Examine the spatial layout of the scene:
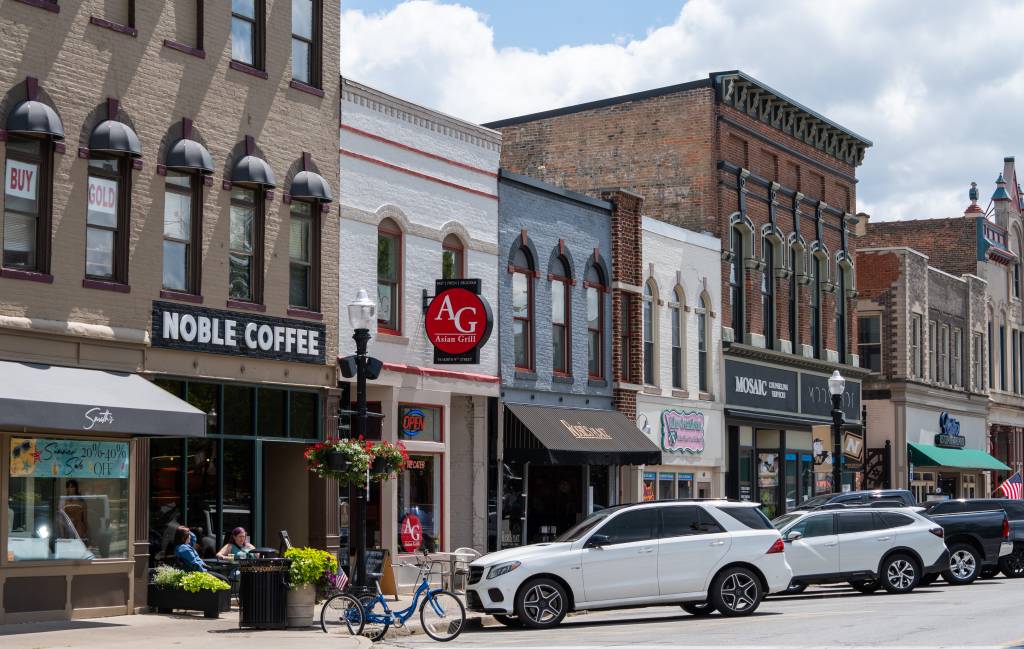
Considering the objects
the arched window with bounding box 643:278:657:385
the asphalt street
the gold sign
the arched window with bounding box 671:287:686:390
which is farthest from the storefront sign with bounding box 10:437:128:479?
the arched window with bounding box 671:287:686:390

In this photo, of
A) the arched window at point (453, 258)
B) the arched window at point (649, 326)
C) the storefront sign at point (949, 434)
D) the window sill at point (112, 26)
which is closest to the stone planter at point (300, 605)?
the window sill at point (112, 26)

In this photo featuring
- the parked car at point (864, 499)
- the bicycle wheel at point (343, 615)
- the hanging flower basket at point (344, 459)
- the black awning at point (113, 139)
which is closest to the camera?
the bicycle wheel at point (343, 615)

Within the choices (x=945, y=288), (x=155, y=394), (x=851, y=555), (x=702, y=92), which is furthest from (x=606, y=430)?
(x=945, y=288)

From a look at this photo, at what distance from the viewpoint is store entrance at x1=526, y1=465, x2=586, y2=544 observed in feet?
101

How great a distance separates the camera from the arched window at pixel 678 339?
35469mm

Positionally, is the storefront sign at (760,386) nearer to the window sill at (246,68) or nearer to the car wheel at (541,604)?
the window sill at (246,68)

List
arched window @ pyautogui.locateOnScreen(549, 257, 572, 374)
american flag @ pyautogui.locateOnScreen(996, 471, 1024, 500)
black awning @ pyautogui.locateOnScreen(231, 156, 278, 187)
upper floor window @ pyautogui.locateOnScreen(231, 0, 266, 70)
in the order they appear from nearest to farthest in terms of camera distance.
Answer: black awning @ pyautogui.locateOnScreen(231, 156, 278, 187)
upper floor window @ pyautogui.locateOnScreen(231, 0, 266, 70)
arched window @ pyautogui.locateOnScreen(549, 257, 572, 374)
american flag @ pyautogui.locateOnScreen(996, 471, 1024, 500)

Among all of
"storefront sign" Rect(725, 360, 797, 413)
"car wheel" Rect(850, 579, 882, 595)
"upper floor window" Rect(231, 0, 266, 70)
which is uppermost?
"upper floor window" Rect(231, 0, 266, 70)

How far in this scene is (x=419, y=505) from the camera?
2703 centimetres

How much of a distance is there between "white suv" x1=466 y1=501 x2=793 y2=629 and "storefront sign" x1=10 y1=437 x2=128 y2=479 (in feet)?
16.5

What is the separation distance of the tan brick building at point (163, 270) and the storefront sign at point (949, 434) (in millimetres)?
33721

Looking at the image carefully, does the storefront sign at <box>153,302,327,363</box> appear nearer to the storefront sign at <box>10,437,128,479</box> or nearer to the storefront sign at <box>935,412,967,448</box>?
the storefront sign at <box>10,437,128,479</box>

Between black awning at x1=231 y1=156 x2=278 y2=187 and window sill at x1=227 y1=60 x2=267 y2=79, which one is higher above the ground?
window sill at x1=227 y1=60 x2=267 y2=79

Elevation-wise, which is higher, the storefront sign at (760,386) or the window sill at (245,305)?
the window sill at (245,305)
